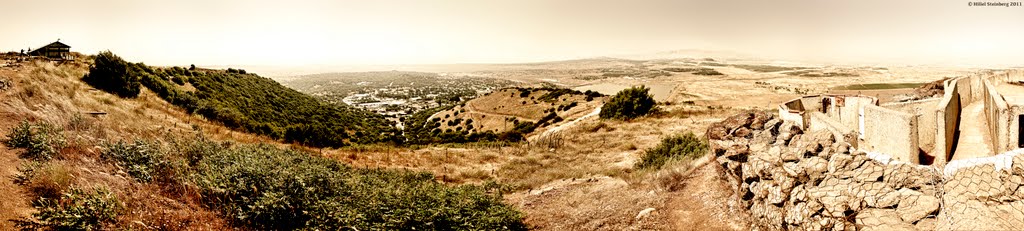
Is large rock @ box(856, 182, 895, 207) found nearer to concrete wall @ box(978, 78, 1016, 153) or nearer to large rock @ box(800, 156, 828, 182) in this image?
large rock @ box(800, 156, 828, 182)

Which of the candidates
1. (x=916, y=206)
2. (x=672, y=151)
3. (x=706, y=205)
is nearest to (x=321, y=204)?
(x=706, y=205)

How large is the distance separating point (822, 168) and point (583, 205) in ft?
18.1

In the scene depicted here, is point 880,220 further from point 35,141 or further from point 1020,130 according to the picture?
point 35,141

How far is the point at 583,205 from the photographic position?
38.1 ft

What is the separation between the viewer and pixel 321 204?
798cm

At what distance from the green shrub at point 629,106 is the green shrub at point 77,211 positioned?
114 feet

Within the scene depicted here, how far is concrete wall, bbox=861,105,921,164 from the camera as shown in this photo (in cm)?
806

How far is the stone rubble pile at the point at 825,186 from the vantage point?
233 inches

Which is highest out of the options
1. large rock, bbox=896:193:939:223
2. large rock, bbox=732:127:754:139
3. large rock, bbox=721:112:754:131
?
large rock, bbox=721:112:754:131

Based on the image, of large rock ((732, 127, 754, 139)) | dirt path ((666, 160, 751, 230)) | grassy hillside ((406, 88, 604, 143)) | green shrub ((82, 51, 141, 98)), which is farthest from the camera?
grassy hillside ((406, 88, 604, 143))

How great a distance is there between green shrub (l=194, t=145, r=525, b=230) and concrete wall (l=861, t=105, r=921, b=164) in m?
7.62

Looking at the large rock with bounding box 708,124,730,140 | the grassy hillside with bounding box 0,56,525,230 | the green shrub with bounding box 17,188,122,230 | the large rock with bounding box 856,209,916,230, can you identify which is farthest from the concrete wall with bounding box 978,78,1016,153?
the green shrub with bounding box 17,188,122,230

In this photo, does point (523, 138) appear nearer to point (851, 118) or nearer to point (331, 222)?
point (851, 118)

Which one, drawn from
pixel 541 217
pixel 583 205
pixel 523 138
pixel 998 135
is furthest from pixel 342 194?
pixel 523 138
